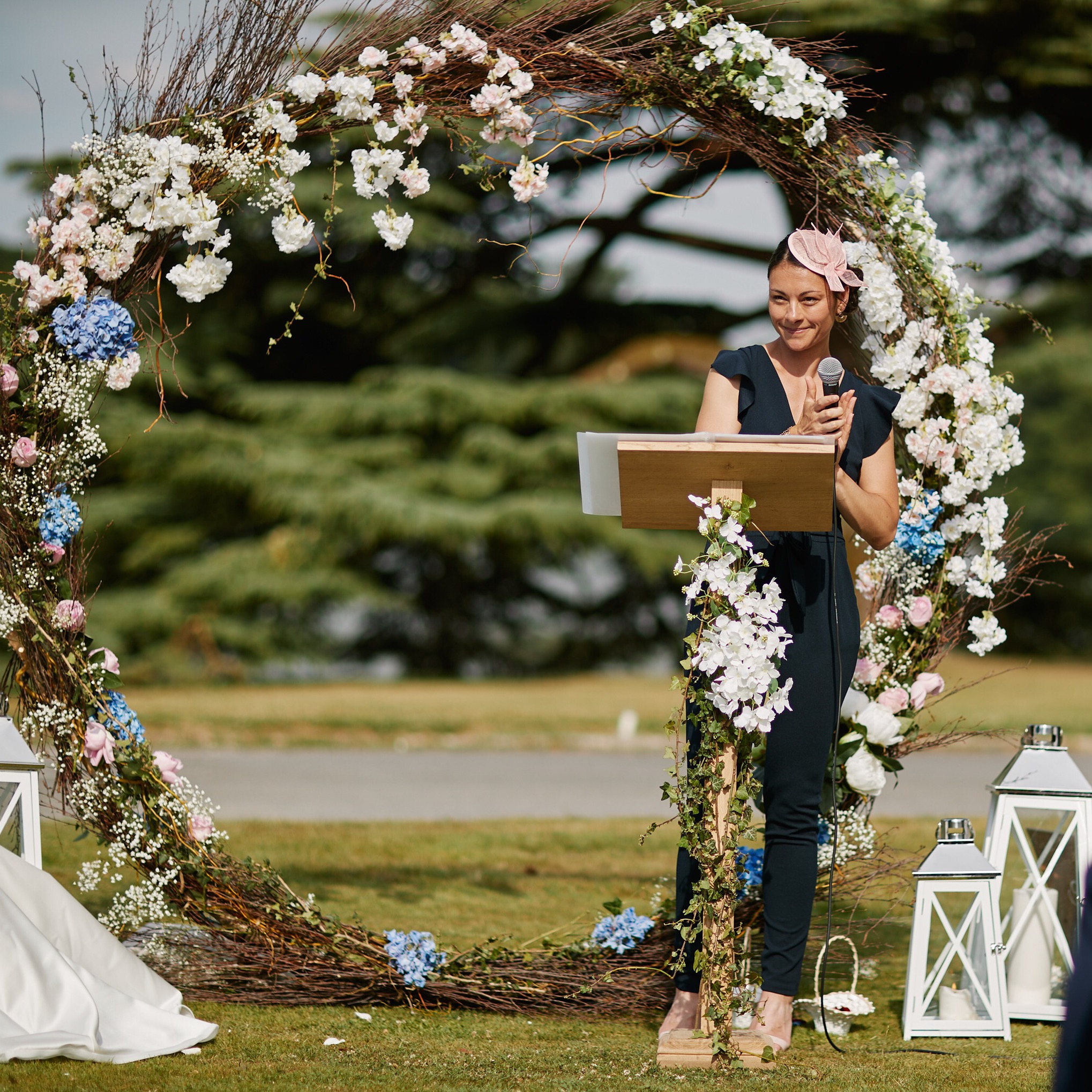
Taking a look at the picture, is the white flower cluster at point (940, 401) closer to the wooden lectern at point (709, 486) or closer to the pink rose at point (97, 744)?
the wooden lectern at point (709, 486)

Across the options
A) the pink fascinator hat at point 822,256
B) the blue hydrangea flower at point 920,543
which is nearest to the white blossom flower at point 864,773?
the blue hydrangea flower at point 920,543

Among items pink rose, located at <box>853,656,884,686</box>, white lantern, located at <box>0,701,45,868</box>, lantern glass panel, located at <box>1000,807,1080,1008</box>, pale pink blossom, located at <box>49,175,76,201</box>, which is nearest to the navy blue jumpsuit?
pink rose, located at <box>853,656,884,686</box>

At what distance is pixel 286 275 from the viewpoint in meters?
16.1

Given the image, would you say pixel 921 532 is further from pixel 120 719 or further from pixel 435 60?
pixel 120 719

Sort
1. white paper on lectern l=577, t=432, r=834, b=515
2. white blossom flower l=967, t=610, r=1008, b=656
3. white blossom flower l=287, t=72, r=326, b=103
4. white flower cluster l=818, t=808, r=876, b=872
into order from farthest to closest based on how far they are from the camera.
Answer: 1. white blossom flower l=967, t=610, r=1008, b=656
2. white flower cluster l=818, t=808, r=876, b=872
3. white blossom flower l=287, t=72, r=326, b=103
4. white paper on lectern l=577, t=432, r=834, b=515

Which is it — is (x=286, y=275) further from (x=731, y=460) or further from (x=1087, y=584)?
(x=731, y=460)

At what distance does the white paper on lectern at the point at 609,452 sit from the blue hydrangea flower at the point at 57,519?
1.60 meters

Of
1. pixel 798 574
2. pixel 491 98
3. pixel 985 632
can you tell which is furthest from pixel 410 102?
pixel 985 632

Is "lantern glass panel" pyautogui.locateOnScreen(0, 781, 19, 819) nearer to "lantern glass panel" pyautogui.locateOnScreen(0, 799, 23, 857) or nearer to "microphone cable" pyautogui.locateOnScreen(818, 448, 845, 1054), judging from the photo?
"lantern glass panel" pyautogui.locateOnScreen(0, 799, 23, 857)

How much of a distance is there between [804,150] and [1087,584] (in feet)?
56.8

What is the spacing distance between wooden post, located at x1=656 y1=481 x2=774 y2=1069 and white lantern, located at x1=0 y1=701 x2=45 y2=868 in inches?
75.3

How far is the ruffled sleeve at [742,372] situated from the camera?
3496mm

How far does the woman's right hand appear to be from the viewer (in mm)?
3064

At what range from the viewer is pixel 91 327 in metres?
3.85
